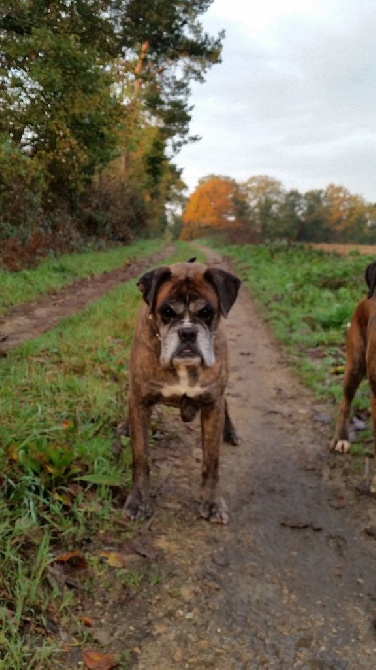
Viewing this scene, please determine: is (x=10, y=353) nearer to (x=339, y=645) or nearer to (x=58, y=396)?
(x=58, y=396)

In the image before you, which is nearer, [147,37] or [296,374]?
[296,374]

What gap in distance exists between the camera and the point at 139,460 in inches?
139

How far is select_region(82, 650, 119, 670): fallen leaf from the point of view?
7.44 feet

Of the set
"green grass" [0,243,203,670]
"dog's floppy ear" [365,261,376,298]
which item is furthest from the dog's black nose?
"dog's floppy ear" [365,261,376,298]

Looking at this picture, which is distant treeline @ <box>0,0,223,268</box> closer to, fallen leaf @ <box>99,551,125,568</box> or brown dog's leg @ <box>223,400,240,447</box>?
brown dog's leg @ <box>223,400,240,447</box>

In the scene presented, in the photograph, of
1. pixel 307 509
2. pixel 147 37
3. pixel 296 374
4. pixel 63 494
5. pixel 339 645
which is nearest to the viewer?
pixel 339 645

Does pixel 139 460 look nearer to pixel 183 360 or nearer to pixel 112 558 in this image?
pixel 112 558

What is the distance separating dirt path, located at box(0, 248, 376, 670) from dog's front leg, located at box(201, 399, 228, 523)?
0.08 metres

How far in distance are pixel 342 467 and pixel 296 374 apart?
2375 mm

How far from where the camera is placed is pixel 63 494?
3238mm

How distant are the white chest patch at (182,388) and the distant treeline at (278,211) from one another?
42.7 meters

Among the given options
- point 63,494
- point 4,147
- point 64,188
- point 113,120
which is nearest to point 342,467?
point 63,494

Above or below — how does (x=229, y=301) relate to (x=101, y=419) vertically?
above

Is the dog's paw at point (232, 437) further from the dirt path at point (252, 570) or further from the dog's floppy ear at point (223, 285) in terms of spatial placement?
the dog's floppy ear at point (223, 285)
